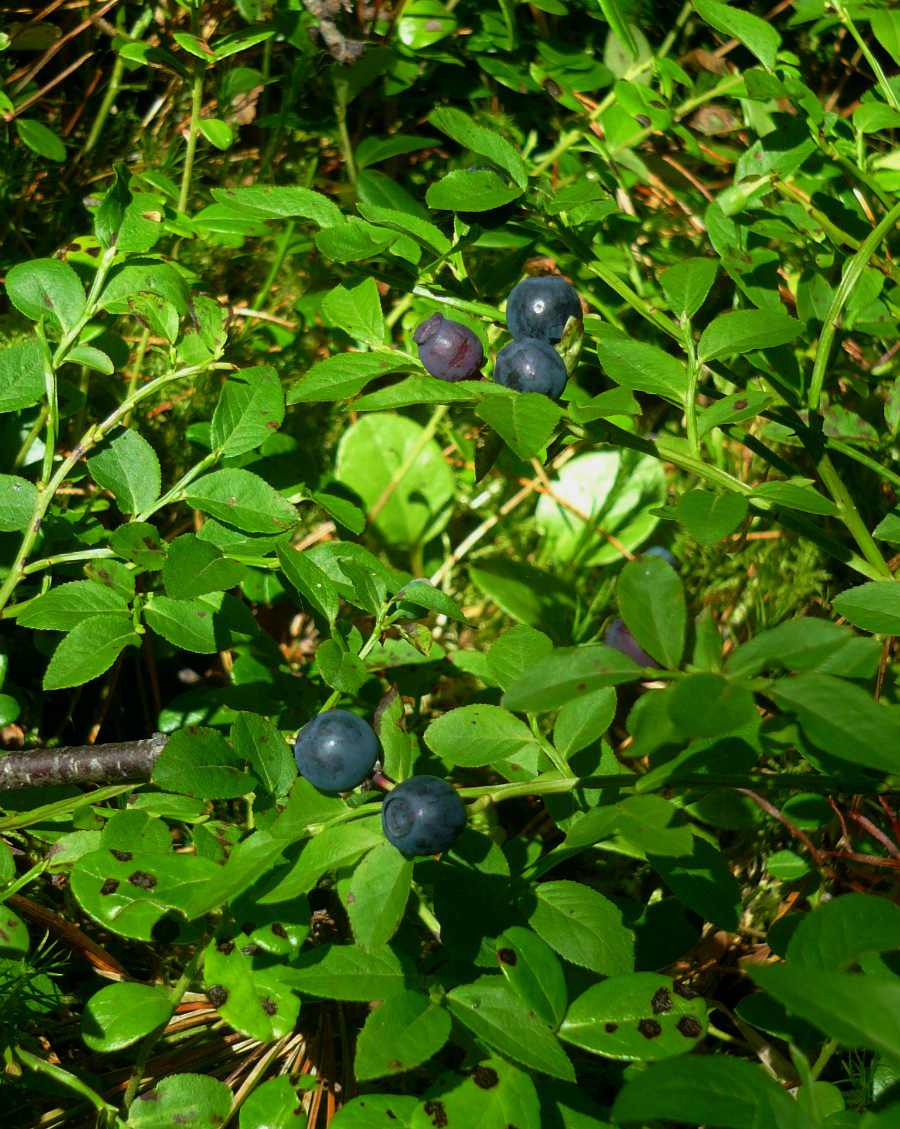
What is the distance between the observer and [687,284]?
3.26 ft

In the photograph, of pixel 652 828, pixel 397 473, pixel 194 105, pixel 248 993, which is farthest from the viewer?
pixel 397 473

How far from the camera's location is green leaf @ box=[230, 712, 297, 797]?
0.92 m

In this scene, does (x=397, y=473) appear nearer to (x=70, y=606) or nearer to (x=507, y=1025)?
(x=70, y=606)

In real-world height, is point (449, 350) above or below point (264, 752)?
above

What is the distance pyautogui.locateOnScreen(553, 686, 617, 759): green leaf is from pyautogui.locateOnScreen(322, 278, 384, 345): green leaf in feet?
1.59

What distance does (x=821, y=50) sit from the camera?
80.4 inches

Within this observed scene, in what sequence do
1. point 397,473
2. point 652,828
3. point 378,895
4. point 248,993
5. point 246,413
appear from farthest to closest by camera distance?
point 397,473 → point 246,413 → point 248,993 → point 378,895 → point 652,828

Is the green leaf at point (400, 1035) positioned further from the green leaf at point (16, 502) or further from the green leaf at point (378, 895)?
the green leaf at point (16, 502)

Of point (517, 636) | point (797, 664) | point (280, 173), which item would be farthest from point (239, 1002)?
point (280, 173)

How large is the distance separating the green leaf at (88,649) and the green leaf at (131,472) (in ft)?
0.50

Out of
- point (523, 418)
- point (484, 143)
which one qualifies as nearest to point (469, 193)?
point (484, 143)

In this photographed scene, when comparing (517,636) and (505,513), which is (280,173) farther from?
(517,636)

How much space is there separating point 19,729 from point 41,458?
42 cm

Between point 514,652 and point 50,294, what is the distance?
2.35 feet
